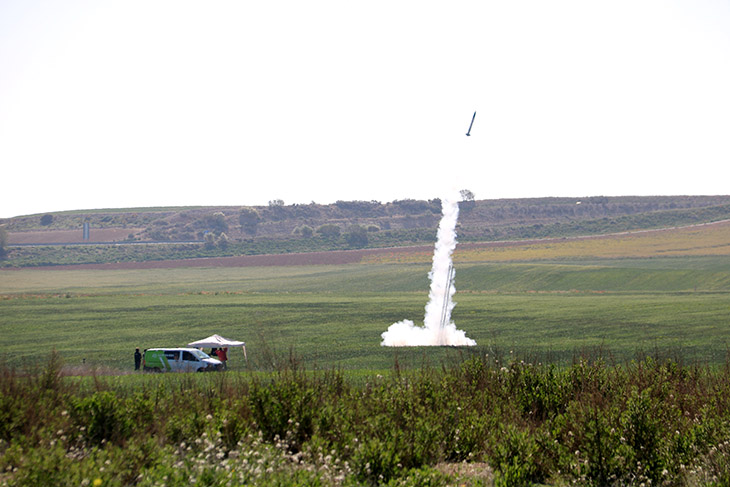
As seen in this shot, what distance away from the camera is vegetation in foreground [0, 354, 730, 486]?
15188 millimetres

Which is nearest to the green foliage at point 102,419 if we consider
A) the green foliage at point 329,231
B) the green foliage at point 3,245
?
the green foliage at point 3,245

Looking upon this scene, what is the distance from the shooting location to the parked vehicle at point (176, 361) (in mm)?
38650

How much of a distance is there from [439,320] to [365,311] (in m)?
19.7

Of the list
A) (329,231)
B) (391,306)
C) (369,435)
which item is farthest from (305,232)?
(369,435)

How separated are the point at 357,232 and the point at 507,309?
10427 cm

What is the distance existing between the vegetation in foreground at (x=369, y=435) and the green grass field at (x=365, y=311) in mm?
1853

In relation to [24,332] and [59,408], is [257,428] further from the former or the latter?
[24,332]

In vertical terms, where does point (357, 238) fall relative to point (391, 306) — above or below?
above

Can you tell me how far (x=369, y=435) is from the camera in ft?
59.6

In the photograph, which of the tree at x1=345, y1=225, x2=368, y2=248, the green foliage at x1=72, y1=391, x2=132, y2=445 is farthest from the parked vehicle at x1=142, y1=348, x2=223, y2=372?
the tree at x1=345, y1=225, x2=368, y2=248

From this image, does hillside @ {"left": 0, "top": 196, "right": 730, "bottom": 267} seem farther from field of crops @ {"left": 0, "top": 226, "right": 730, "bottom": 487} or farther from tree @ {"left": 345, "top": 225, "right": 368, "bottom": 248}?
field of crops @ {"left": 0, "top": 226, "right": 730, "bottom": 487}

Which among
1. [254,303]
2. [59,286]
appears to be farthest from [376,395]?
[59,286]

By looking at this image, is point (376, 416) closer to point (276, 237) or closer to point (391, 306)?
point (391, 306)

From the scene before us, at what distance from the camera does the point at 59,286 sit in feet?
358
